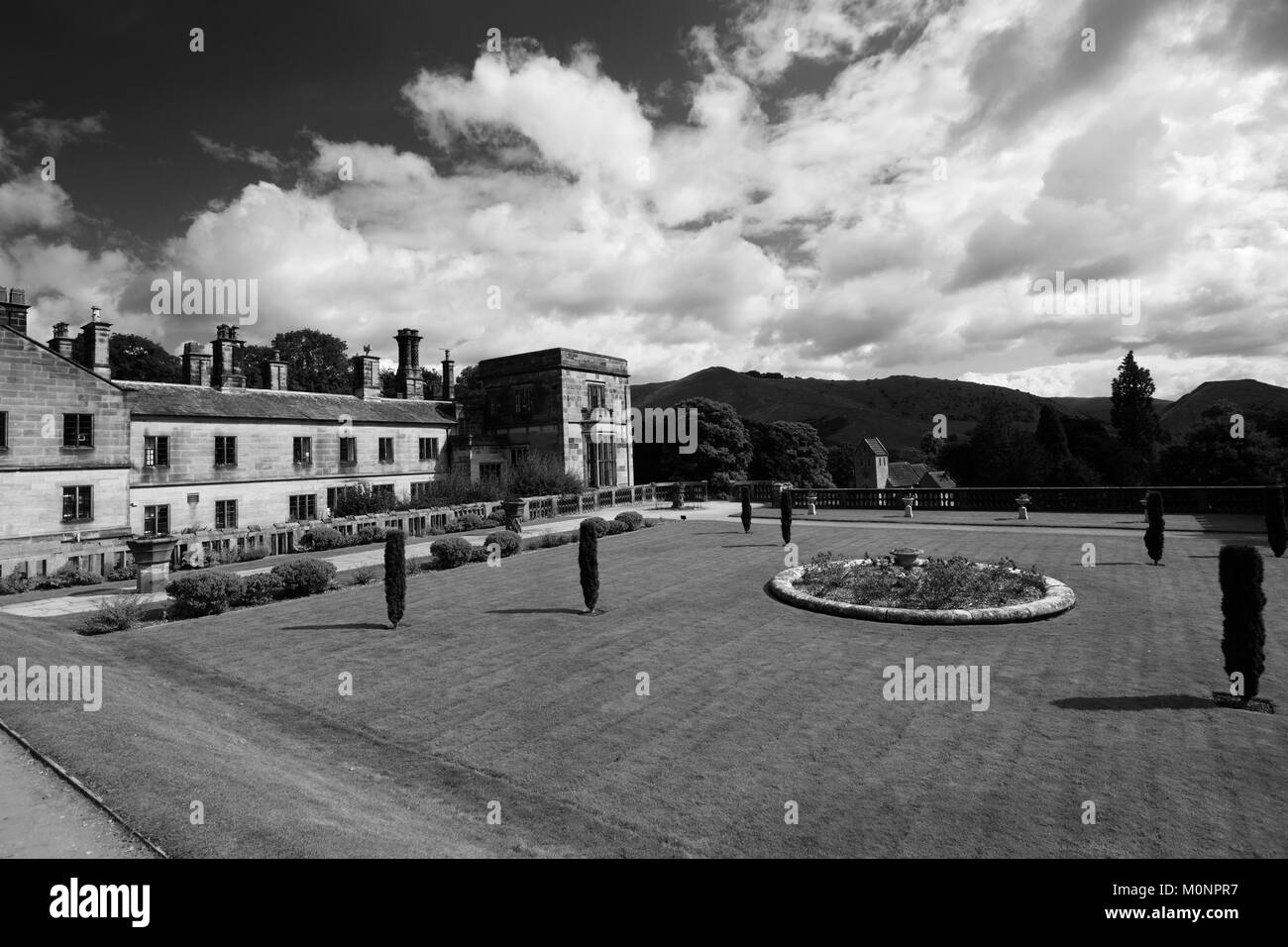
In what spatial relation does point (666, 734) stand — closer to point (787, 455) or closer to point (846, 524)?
point (846, 524)

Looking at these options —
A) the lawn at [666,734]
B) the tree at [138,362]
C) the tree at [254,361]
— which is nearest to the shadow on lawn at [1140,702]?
the lawn at [666,734]

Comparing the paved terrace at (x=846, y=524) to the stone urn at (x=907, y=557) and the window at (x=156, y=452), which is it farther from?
the stone urn at (x=907, y=557)

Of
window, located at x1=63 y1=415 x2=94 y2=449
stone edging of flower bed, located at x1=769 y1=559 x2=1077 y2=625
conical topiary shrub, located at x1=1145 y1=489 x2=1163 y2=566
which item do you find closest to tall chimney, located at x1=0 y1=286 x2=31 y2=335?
window, located at x1=63 y1=415 x2=94 y2=449

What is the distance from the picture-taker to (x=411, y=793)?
820 cm

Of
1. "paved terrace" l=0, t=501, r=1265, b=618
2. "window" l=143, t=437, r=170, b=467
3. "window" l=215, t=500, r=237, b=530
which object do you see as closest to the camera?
"paved terrace" l=0, t=501, r=1265, b=618

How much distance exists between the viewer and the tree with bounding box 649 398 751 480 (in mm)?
61938

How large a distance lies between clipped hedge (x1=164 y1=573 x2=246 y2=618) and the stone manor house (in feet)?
29.0

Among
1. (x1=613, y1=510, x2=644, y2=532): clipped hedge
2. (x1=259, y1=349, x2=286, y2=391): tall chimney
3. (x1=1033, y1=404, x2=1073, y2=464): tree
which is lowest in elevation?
(x1=613, y1=510, x2=644, y2=532): clipped hedge

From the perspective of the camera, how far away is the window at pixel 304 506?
125 ft

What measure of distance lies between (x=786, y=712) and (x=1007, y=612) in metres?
8.25

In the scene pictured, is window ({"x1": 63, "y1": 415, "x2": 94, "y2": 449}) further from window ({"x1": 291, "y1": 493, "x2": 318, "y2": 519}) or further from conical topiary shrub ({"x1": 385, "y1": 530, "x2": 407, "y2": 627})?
conical topiary shrub ({"x1": 385, "y1": 530, "x2": 407, "y2": 627})
